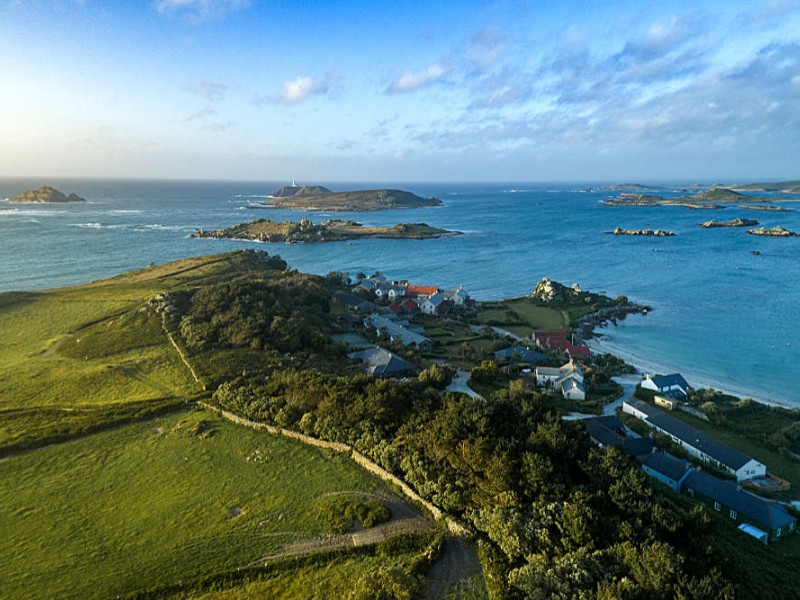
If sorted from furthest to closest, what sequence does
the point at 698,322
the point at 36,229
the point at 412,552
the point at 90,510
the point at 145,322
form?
the point at 36,229
the point at 698,322
the point at 145,322
the point at 90,510
the point at 412,552

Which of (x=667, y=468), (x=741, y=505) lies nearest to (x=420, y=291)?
(x=667, y=468)

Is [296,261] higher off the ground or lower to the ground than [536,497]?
lower

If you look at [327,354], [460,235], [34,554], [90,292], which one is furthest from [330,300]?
[460,235]

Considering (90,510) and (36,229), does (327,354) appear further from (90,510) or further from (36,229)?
(36,229)

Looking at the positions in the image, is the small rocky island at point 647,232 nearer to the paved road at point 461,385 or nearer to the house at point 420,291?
the house at point 420,291

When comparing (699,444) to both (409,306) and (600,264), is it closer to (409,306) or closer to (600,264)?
(409,306)

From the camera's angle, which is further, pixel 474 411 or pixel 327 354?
pixel 327 354

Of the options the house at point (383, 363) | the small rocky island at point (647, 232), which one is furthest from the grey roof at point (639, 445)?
the small rocky island at point (647, 232)
